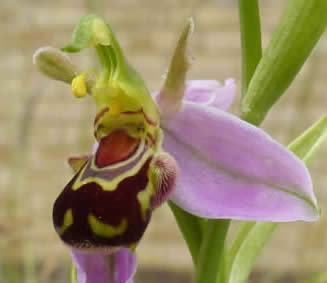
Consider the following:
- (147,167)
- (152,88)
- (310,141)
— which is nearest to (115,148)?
(147,167)

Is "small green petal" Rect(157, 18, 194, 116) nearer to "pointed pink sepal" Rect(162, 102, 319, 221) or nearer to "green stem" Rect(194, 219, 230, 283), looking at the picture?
"pointed pink sepal" Rect(162, 102, 319, 221)

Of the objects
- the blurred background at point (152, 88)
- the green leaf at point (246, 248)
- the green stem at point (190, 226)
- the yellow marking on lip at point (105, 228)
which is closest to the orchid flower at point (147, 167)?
the yellow marking on lip at point (105, 228)

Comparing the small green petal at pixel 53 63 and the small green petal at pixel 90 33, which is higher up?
→ the small green petal at pixel 90 33

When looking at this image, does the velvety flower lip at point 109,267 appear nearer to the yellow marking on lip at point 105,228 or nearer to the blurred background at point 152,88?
the yellow marking on lip at point 105,228

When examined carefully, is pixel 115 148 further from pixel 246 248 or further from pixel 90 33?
pixel 246 248

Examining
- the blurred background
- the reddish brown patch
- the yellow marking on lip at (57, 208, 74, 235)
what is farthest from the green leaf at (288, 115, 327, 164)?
the blurred background

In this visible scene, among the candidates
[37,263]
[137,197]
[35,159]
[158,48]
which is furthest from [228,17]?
[137,197]
